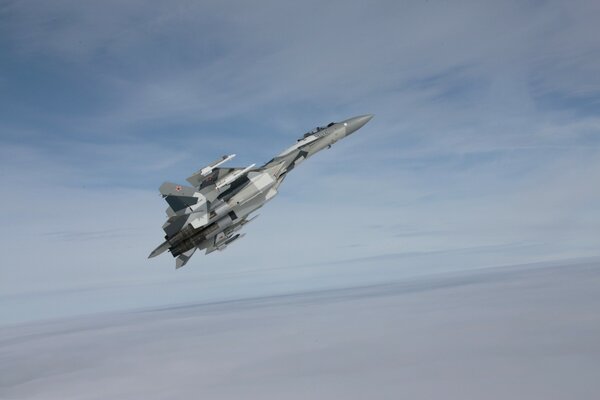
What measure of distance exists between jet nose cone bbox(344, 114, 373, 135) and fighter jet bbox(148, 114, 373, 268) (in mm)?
12474

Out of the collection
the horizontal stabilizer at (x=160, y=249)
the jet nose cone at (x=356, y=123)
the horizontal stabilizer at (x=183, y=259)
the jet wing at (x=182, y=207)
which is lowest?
the horizontal stabilizer at (x=183, y=259)

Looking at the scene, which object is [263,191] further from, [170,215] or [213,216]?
[170,215]

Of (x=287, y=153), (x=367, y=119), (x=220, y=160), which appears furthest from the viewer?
(x=367, y=119)

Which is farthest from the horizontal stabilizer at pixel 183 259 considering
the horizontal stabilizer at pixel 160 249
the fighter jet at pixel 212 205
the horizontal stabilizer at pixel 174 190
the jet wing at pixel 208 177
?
the jet wing at pixel 208 177

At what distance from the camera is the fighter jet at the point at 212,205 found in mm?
41719

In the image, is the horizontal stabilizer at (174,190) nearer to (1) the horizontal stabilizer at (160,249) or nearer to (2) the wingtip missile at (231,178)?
(2) the wingtip missile at (231,178)

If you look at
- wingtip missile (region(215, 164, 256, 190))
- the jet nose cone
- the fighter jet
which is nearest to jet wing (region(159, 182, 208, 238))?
the fighter jet

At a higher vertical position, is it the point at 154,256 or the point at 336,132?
the point at 336,132

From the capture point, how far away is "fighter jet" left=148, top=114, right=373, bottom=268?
41.7m

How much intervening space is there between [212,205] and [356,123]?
2236 centimetres

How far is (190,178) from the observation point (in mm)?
42094

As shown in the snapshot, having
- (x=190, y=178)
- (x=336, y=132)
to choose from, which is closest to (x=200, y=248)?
(x=190, y=178)

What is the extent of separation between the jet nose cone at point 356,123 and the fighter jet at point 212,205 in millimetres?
12474

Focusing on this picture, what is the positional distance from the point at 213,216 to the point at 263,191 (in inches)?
238
